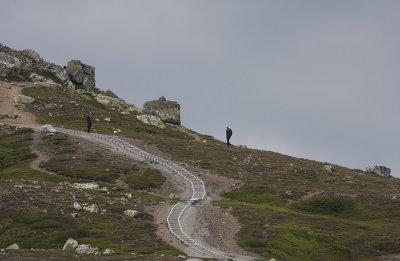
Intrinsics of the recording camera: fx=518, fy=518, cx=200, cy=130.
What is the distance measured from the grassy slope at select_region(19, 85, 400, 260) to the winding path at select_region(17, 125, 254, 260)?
4145mm

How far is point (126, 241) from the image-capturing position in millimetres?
43812

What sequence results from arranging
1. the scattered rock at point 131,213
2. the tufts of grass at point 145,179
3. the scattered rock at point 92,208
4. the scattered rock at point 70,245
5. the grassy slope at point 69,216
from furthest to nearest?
1. the tufts of grass at point 145,179
2. the scattered rock at point 131,213
3. the scattered rock at point 92,208
4. the grassy slope at point 69,216
5. the scattered rock at point 70,245

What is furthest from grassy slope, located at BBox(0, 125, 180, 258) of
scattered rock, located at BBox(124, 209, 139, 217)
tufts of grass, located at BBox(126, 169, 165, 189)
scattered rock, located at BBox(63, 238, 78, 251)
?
scattered rock, located at BBox(63, 238, 78, 251)

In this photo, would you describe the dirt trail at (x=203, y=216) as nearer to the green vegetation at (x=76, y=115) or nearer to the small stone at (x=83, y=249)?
the small stone at (x=83, y=249)

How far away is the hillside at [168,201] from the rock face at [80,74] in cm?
4974

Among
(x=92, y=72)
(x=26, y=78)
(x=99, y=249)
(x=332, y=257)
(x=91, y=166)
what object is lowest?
(x=99, y=249)

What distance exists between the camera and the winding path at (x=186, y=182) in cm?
4188

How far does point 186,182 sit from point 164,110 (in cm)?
7955

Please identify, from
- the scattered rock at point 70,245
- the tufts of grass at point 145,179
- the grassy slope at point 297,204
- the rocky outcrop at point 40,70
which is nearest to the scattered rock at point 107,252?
the scattered rock at point 70,245

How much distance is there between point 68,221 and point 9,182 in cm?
1403

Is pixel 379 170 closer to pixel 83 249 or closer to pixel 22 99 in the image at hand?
pixel 22 99

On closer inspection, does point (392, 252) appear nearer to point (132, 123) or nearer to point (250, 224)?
point (250, 224)

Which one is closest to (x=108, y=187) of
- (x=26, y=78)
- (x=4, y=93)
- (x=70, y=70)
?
(x=4, y=93)

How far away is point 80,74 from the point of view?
163m
